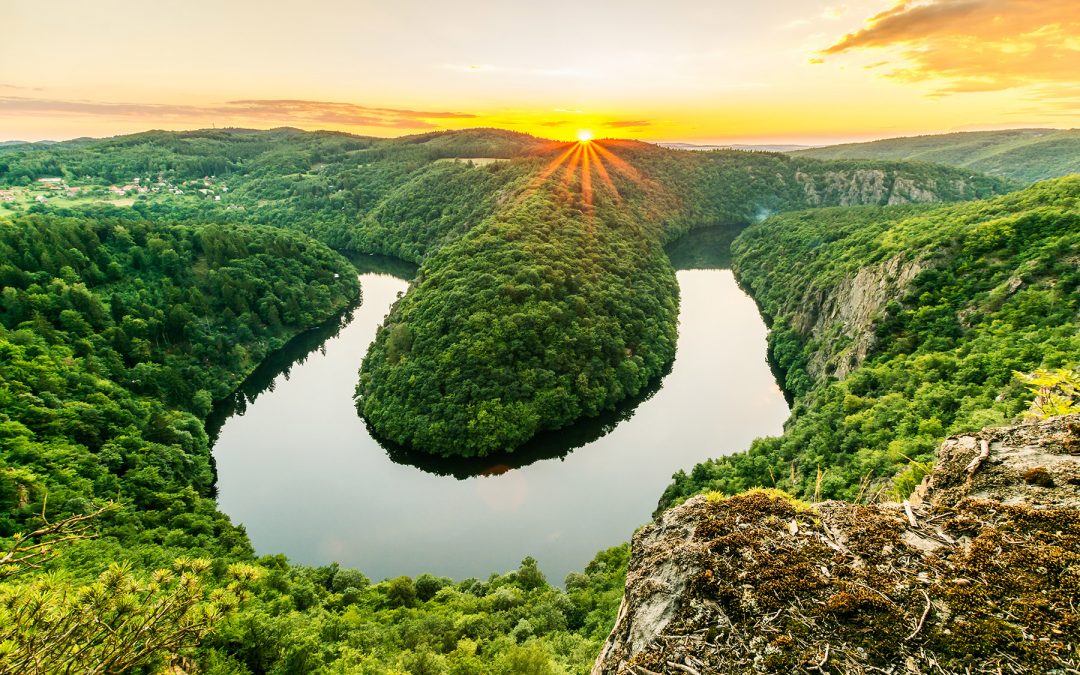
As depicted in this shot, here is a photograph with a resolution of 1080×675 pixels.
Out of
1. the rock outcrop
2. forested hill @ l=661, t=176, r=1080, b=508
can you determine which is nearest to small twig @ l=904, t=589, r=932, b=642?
forested hill @ l=661, t=176, r=1080, b=508

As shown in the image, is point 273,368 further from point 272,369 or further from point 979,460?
point 979,460

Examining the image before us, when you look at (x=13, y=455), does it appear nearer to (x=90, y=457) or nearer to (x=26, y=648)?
(x=90, y=457)

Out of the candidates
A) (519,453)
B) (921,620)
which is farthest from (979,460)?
(519,453)

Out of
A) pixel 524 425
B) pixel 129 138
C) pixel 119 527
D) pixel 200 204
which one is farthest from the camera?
pixel 129 138

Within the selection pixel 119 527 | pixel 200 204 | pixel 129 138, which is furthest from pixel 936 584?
pixel 129 138

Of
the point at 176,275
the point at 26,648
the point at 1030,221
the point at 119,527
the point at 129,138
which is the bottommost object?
the point at 119,527

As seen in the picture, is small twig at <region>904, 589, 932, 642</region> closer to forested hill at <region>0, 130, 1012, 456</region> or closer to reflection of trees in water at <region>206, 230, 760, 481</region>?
forested hill at <region>0, 130, 1012, 456</region>

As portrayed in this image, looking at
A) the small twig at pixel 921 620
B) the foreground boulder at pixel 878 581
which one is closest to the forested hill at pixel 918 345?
the foreground boulder at pixel 878 581
